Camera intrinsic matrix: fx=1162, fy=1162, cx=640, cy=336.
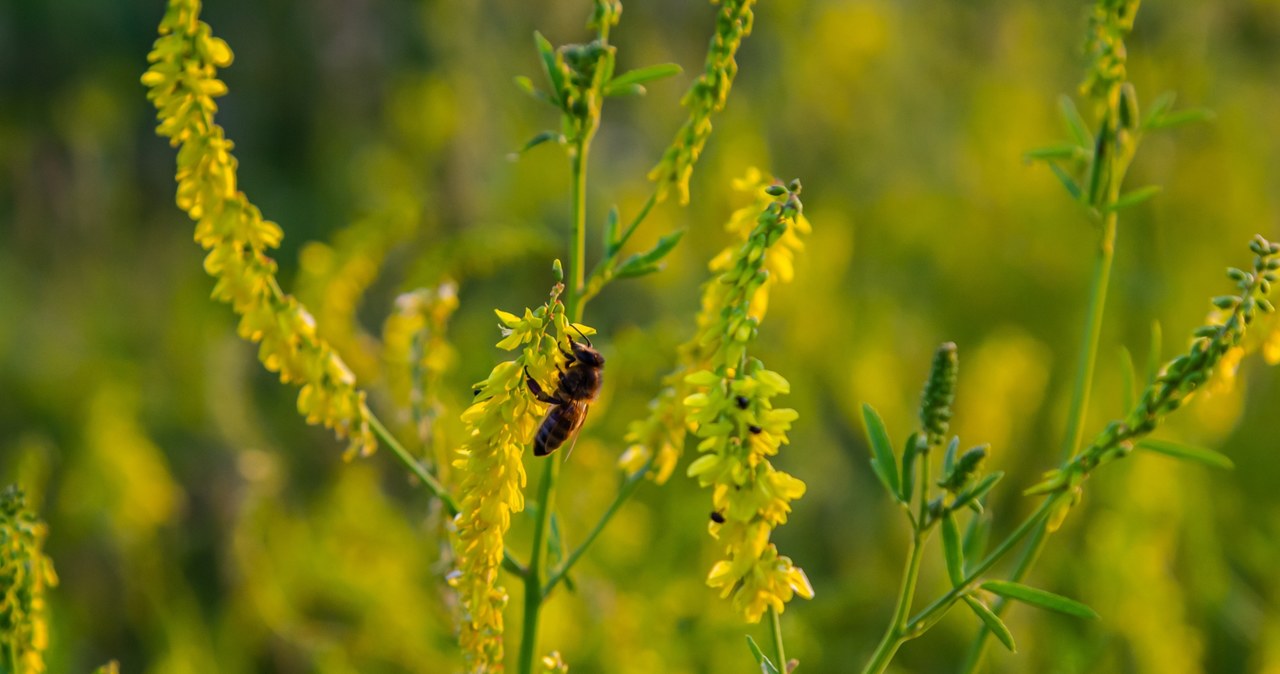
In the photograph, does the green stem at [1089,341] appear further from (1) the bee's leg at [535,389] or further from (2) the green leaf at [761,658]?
(1) the bee's leg at [535,389]

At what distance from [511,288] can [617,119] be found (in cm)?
180

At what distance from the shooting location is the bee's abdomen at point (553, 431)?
1.07m

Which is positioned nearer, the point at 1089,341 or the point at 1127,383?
the point at 1127,383

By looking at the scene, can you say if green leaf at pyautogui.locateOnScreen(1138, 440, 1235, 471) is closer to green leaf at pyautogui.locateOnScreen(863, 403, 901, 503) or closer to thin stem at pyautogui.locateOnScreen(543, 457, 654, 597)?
green leaf at pyautogui.locateOnScreen(863, 403, 901, 503)

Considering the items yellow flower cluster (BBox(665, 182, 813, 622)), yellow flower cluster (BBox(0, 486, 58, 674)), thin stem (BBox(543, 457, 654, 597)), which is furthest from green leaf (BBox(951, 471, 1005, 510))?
yellow flower cluster (BBox(0, 486, 58, 674))

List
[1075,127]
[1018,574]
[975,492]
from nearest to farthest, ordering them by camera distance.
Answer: [975,492] < [1018,574] < [1075,127]

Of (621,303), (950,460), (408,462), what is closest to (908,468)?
(950,460)

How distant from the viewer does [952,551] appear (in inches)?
40.1

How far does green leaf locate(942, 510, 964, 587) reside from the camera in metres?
1.01

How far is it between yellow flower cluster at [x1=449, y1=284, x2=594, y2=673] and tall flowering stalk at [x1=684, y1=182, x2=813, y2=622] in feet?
0.38

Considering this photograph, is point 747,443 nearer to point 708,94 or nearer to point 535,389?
point 535,389

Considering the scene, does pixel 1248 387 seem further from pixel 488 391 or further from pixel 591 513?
pixel 488 391

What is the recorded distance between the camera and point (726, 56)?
1.06 metres

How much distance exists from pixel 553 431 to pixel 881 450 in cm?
31
